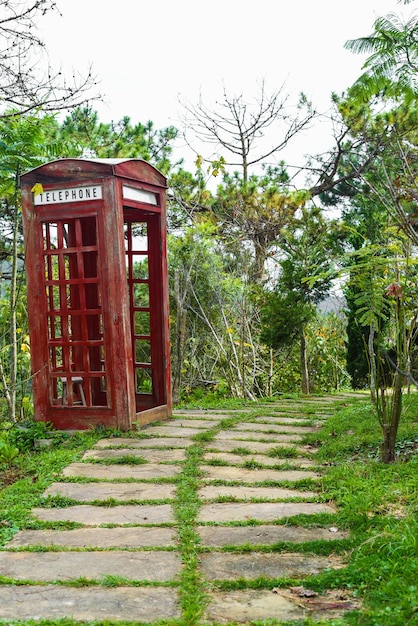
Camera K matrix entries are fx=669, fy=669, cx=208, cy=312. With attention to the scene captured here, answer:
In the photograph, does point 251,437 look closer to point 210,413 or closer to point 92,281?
point 210,413

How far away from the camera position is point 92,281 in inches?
229

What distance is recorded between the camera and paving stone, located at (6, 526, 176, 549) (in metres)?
3.37

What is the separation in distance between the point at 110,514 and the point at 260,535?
0.94 meters

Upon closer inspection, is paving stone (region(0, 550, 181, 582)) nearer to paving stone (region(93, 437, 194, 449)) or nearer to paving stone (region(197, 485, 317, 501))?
paving stone (region(197, 485, 317, 501))

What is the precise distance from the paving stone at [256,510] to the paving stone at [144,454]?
1104mm

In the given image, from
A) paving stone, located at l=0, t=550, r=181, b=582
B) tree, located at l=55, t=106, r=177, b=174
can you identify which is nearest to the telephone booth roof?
tree, located at l=55, t=106, r=177, b=174

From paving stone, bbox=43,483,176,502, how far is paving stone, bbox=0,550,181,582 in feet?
2.74

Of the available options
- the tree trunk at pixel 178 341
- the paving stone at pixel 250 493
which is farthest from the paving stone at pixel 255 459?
the tree trunk at pixel 178 341

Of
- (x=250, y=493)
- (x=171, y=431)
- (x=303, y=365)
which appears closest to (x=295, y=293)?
(x=303, y=365)

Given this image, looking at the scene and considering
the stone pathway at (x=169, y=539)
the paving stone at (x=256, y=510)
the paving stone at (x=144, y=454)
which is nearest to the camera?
the stone pathway at (x=169, y=539)

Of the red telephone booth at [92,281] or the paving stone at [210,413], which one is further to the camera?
the paving stone at [210,413]

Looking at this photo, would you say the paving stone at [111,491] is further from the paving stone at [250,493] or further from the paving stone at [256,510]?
the paving stone at [256,510]

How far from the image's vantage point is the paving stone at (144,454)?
4977 mm

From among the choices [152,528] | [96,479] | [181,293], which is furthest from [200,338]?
[152,528]
